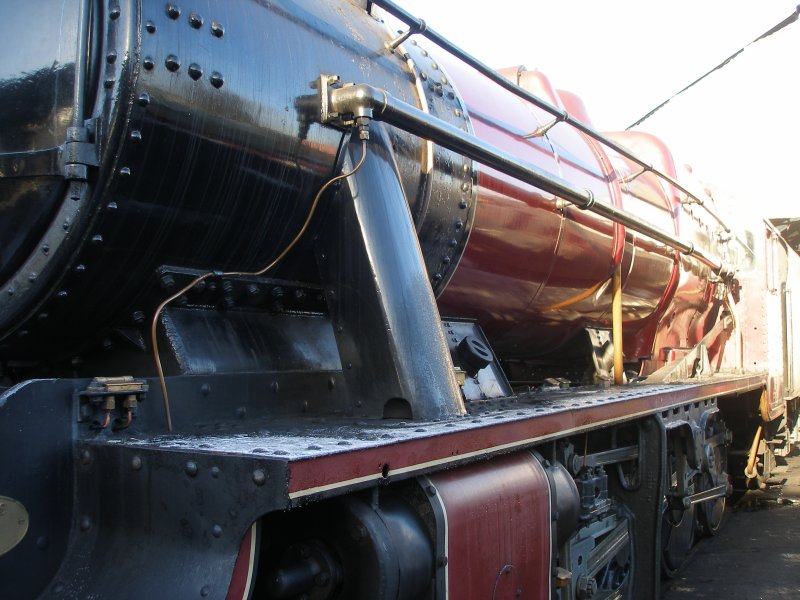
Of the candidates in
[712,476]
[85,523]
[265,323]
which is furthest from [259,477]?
[712,476]

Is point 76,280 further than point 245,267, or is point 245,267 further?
point 245,267

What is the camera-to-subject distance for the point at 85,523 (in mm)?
1714

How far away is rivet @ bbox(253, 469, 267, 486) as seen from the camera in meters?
1.42

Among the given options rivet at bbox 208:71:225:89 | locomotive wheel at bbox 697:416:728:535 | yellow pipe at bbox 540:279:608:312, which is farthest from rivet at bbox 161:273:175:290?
locomotive wheel at bbox 697:416:728:535

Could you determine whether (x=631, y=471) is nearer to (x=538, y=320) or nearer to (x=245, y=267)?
(x=538, y=320)

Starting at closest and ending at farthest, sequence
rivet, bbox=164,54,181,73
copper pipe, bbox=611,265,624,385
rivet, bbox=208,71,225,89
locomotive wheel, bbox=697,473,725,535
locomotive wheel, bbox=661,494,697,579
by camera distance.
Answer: rivet, bbox=164,54,181,73, rivet, bbox=208,71,225,89, copper pipe, bbox=611,265,624,385, locomotive wheel, bbox=661,494,697,579, locomotive wheel, bbox=697,473,725,535

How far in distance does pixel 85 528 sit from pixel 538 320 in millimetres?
2711

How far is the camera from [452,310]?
Answer: 128 inches

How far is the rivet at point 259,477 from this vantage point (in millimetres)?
1418

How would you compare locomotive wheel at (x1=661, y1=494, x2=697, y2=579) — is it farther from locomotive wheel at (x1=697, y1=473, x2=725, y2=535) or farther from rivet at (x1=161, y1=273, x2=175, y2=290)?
rivet at (x1=161, y1=273, x2=175, y2=290)

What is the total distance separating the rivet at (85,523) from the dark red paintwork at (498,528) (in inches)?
31.6

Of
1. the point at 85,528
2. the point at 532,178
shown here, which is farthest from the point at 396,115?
the point at 85,528

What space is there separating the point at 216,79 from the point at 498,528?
1406 millimetres

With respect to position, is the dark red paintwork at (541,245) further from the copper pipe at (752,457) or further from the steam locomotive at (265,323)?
the copper pipe at (752,457)
